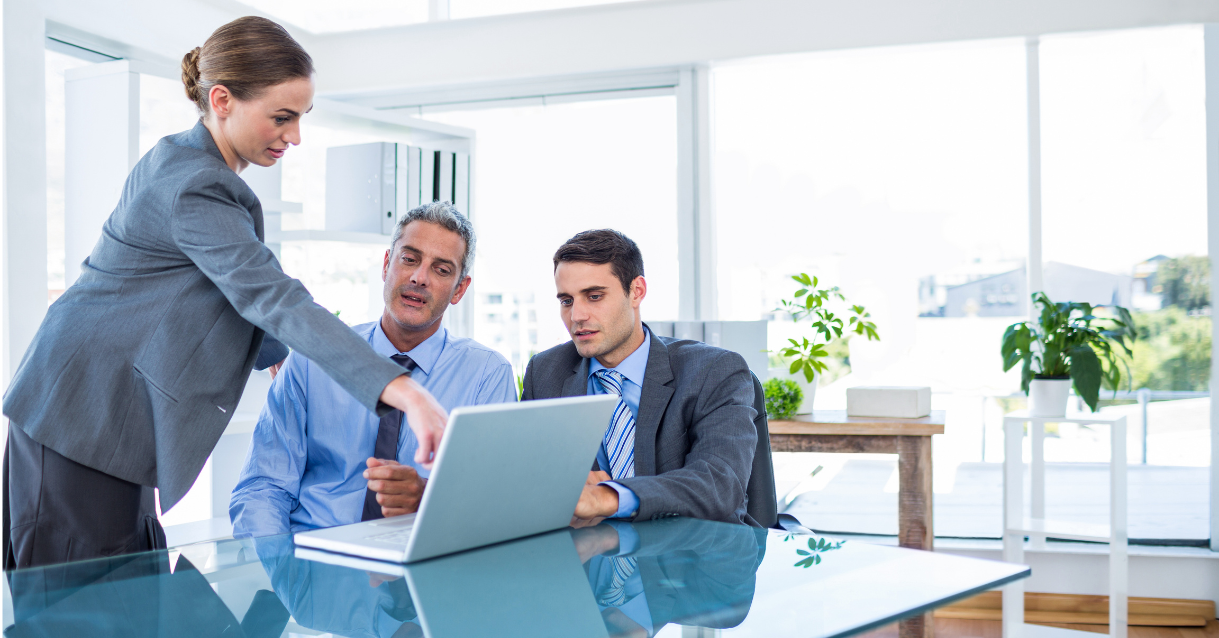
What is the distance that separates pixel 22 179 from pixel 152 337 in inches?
67.1

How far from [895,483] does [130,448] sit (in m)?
3.02

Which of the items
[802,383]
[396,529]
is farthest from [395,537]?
[802,383]

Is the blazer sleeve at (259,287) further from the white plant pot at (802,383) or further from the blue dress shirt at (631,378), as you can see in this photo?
the white plant pot at (802,383)

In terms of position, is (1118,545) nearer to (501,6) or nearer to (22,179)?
(501,6)

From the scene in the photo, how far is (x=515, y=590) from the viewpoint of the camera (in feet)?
2.99

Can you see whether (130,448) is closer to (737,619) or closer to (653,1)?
(737,619)

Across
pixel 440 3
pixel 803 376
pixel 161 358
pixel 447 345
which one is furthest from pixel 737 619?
pixel 440 3

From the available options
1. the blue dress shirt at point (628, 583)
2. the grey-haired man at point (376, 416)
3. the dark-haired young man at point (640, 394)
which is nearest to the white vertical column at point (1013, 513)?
the dark-haired young man at point (640, 394)

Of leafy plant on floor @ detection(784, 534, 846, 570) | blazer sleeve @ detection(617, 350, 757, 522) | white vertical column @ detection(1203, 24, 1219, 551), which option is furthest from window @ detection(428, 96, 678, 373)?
leafy plant on floor @ detection(784, 534, 846, 570)

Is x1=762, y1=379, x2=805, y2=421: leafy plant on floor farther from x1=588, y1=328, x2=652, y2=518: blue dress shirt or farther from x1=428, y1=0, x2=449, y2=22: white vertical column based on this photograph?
x1=428, y1=0, x2=449, y2=22: white vertical column

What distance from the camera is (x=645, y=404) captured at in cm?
177

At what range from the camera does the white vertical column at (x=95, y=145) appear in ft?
8.38

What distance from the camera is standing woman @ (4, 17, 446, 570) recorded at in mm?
1297

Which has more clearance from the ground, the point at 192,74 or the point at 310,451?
the point at 192,74
